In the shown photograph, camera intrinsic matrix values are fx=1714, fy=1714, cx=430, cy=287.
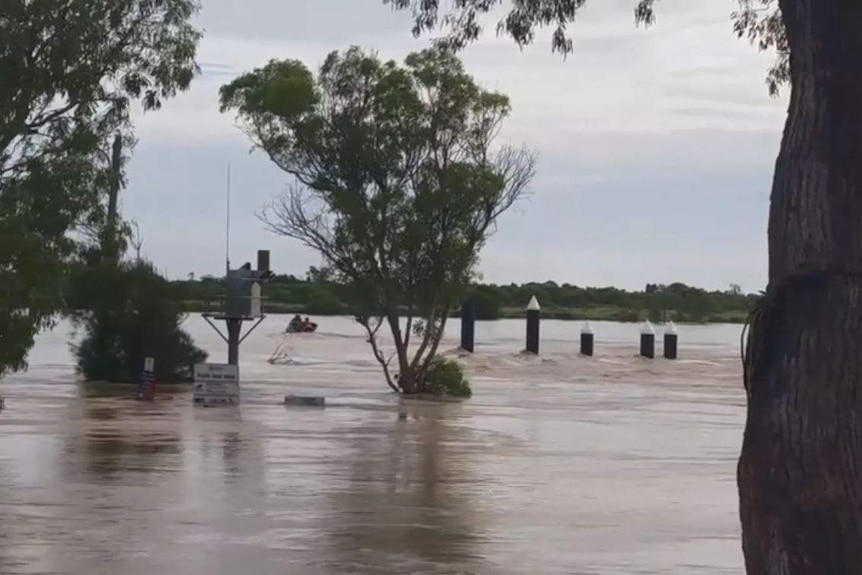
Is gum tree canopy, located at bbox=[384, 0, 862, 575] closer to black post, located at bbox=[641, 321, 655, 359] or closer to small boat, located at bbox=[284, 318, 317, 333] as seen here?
black post, located at bbox=[641, 321, 655, 359]

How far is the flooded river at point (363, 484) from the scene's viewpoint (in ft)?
43.3

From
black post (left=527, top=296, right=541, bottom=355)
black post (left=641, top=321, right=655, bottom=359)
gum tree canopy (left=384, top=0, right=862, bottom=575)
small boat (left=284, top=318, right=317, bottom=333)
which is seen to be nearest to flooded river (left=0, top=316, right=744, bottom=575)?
gum tree canopy (left=384, top=0, right=862, bottom=575)

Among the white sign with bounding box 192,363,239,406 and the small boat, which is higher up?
the small boat

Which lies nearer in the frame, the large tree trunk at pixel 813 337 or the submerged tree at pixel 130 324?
the large tree trunk at pixel 813 337

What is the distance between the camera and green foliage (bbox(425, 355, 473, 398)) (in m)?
35.3

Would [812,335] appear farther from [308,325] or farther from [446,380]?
[308,325]

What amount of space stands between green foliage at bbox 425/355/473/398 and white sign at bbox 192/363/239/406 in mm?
6005

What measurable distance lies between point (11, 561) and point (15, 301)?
641 cm

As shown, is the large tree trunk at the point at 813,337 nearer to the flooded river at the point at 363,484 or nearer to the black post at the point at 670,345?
the flooded river at the point at 363,484

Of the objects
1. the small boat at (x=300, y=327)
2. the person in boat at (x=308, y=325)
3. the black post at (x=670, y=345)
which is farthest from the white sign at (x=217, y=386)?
the person in boat at (x=308, y=325)

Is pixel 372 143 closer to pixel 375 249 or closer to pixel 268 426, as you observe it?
pixel 375 249

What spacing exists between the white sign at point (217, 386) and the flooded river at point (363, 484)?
47 centimetres

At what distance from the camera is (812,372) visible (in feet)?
24.2

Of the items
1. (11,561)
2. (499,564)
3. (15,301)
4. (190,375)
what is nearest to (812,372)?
(499,564)
